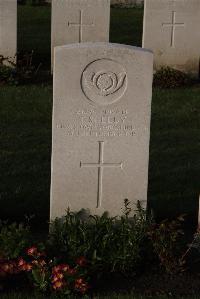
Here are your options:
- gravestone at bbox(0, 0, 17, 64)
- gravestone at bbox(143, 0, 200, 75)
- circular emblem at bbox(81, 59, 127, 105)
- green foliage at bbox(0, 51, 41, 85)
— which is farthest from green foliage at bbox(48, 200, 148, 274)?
gravestone at bbox(143, 0, 200, 75)

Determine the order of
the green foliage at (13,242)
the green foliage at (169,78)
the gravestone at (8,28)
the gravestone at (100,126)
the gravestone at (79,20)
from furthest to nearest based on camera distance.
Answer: the gravestone at (79,20) < the green foliage at (169,78) < the gravestone at (8,28) < the gravestone at (100,126) < the green foliage at (13,242)

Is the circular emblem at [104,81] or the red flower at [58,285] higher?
the circular emblem at [104,81]

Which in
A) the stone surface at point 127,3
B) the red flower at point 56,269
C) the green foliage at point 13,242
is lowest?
the red flower at point 56,269

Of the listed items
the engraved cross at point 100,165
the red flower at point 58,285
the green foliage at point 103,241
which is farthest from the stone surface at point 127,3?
the red flower at point 58,285

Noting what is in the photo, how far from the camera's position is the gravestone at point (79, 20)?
531 inches

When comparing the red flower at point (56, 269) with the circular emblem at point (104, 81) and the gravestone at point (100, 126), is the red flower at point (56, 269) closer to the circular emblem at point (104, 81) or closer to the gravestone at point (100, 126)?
the gravestone at point (100, 126)

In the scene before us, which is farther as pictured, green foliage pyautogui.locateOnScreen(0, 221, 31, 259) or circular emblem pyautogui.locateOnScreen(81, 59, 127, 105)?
circular emblem pyautogui.locateOnScreen(81, 59, 127, 105)

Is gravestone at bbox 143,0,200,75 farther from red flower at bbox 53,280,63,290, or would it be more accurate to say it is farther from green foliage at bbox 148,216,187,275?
red flower at bbox 53,280,63,290

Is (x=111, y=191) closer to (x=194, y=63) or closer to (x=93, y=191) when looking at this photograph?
(x=93, y=191)

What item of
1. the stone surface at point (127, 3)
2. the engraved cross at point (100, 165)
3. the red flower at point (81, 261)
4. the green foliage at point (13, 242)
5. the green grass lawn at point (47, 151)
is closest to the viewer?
the red flower at point (81, 261)

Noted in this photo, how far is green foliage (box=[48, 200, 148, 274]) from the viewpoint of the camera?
6793mm

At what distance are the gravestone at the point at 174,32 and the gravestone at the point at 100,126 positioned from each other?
6.53m

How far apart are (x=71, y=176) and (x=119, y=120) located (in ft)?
1.93

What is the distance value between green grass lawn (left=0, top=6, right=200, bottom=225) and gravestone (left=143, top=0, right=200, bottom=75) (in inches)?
27.5
